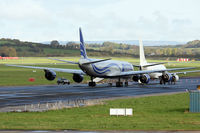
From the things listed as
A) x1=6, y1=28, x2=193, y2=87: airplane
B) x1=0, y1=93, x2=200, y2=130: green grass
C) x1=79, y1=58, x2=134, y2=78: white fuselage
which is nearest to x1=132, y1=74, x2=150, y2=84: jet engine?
x1=6, y1=28, x2=193, y2=87: airplane

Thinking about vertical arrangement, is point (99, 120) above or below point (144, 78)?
below

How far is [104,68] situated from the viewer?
90.2m

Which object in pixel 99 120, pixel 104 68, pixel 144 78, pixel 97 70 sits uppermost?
pixel 104 68

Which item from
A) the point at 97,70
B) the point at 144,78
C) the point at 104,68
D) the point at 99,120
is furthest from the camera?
the point at 144,78

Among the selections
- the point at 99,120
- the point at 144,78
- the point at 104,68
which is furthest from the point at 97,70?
the point at 99,120

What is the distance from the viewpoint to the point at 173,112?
43562 mm

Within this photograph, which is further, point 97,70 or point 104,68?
point 104,68

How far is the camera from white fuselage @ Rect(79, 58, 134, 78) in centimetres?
8531

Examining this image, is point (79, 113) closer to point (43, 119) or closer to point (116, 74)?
point (43, 119)

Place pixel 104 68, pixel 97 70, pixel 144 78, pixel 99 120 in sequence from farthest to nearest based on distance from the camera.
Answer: pixel 144 78, pixel 104 68, pixel 97 70, pixel 99 120

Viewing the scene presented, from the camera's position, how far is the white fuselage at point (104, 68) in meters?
85.3

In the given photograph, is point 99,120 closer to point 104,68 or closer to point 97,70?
point 97,70

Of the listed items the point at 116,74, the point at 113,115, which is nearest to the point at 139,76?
the point at 116,74

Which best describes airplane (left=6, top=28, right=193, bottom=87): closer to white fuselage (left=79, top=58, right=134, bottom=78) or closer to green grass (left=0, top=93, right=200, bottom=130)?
white fuselage (left=79, top=58, right=134, bottom=78)
